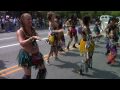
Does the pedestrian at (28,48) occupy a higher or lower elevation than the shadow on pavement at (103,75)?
Answer: higher

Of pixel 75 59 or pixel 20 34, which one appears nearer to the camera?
pixel 20 34

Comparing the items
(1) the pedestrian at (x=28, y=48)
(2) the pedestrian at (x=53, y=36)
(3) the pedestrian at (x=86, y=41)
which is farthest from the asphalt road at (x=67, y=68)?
(1) the pedestrian at (x=28, y=48)

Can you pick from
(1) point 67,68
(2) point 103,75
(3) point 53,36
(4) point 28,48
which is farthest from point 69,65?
(4) point 28,48

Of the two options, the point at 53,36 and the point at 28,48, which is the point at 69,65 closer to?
the point at 53,36

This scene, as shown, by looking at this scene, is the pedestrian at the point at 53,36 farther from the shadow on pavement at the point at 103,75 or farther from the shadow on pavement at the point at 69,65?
the shadow on pavement at the point at 103,75

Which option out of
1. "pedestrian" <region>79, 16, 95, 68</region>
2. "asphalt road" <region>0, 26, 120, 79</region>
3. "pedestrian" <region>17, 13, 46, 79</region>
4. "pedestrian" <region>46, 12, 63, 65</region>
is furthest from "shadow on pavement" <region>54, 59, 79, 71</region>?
"pedestrian" <region>17, 13, 46, 79</region>

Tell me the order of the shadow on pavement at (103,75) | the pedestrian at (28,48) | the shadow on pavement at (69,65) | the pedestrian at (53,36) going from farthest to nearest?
the pedestrian at (53,36) → the shadow on pavement at (69,65) → the shadow on pavement at (103,75) → the pedestrian at (28,48)

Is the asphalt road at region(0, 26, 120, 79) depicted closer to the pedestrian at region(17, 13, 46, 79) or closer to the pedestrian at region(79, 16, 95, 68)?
the pedestrian at region(79, 16, 95, 68)

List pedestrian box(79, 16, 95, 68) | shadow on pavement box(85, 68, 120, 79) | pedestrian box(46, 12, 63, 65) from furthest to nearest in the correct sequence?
1. pedestrian box(46, 12, 63, 65)
2. pedestrian box(79, 16, 95, 68)
3. shadow on pavement box(85, 68, 120, 79)
